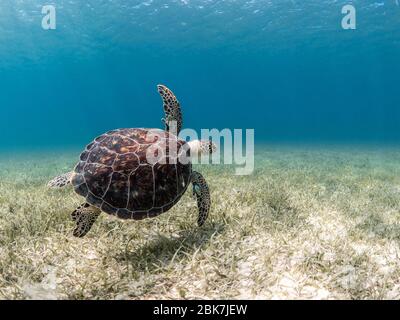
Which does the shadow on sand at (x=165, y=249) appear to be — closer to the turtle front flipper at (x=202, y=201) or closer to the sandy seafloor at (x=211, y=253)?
the sandy seafloor at (x=211, y=253)

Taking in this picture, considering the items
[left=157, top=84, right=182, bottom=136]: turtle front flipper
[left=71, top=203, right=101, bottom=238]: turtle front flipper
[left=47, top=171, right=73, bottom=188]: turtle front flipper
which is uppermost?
[left=157, top=84, right=182, bottom=136]: turtle front flipper

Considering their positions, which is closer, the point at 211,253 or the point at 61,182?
the point at 211,253

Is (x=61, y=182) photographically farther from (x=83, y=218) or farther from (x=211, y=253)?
(x=211, y=253)

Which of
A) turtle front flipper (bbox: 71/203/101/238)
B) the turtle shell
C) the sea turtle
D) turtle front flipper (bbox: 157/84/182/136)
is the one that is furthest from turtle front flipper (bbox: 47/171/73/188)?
turtle front flipper (bbox: 157/84/182/136)

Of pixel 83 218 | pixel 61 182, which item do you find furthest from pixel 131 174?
pixel 61 182

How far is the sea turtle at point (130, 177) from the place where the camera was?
3762 mm

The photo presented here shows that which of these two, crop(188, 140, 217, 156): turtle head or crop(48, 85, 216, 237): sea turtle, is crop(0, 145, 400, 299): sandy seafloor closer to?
crop(48, 85, 216, 237): sea turtle

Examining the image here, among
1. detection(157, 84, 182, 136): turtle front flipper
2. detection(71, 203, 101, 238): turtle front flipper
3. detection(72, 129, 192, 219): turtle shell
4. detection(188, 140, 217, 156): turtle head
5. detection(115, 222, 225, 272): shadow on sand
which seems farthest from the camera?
detection(157, 84, 182, 136): turtle front flipper

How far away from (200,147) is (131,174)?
1.47 m

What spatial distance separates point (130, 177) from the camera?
3777 mm

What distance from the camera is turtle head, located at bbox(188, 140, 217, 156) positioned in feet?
15.9

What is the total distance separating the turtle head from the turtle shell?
23.1 inches

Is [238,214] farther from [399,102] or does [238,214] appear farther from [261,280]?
[399,102]
